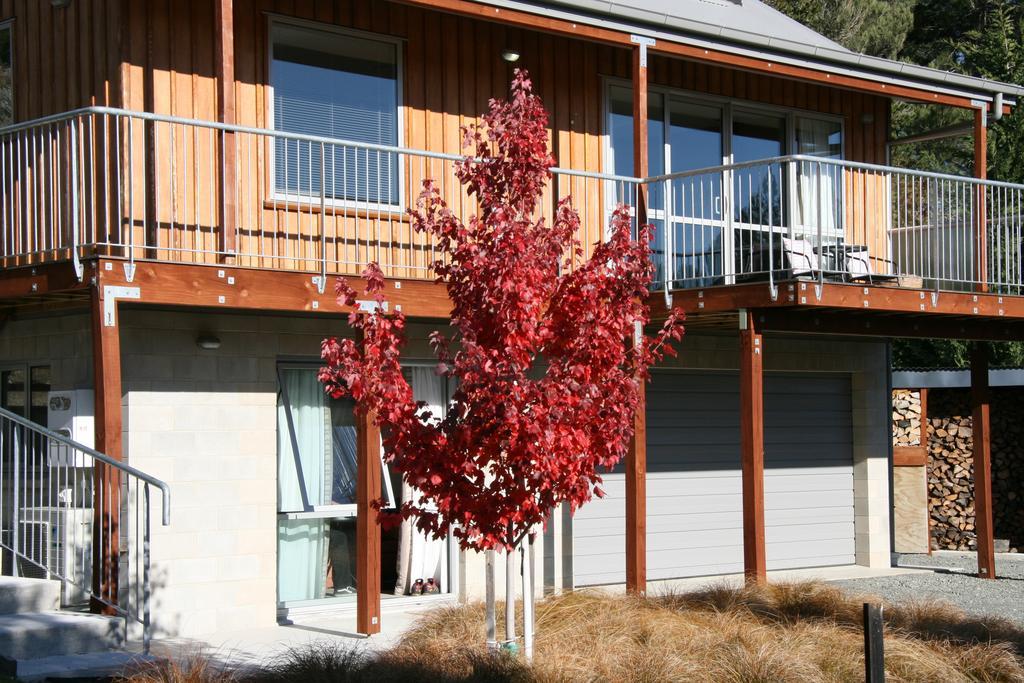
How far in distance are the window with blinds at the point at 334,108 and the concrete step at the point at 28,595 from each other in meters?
3.76

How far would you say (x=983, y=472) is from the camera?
49.6 feet

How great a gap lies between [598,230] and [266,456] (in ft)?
14.2

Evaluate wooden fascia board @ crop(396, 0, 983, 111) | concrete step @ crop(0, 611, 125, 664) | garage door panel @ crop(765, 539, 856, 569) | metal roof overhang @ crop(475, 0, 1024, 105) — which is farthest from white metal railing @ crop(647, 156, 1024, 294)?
concrete step @ crop(0, 611, 125, 664)

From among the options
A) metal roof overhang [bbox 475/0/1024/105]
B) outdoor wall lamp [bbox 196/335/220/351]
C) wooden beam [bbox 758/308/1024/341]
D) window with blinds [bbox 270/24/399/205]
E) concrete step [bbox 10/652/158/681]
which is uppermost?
metal roof overhang [bbox 475/0/1024/105]

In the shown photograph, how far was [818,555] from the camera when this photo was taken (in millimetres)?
15859

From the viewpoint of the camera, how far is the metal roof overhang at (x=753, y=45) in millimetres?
12336

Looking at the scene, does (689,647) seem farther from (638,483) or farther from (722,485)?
(722,485)

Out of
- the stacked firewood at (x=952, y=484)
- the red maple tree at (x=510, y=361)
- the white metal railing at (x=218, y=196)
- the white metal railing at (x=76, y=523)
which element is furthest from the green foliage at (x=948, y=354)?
the white metal railing at (x=76, y=523)

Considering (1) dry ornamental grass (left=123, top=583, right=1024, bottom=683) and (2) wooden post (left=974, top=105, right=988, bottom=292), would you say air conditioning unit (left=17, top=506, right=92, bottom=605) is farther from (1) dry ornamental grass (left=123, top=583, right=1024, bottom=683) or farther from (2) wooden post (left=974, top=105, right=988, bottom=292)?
(2) wooden post (left=974, top=105, right=988, bottom=292)

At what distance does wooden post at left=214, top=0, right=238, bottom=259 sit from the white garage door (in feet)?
16.6

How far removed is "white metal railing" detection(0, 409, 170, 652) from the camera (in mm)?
9602

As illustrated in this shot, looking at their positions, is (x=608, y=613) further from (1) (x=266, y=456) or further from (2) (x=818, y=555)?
(2) (x=818, y=555)

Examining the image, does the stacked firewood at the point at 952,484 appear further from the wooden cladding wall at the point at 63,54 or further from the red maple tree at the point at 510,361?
the wooden cladding wall at the point at 63,54

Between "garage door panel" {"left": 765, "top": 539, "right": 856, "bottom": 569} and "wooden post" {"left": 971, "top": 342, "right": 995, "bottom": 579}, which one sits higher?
"wooden post" {"left": 971, "top": 342, "right": 995, "bottom": 579}
